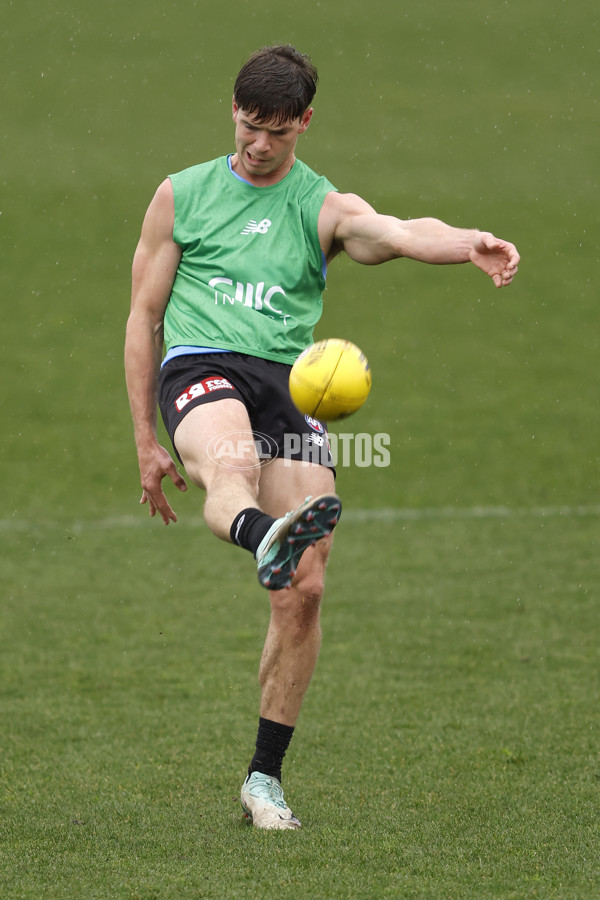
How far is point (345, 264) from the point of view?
24.4 metres

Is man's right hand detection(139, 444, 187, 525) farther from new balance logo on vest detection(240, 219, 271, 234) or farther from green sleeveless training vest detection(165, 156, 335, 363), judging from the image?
new balance logo on vest detection(240, 219, 271, 234)

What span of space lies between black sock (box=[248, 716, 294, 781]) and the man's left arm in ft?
6.69

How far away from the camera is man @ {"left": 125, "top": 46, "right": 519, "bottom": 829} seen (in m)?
5.00

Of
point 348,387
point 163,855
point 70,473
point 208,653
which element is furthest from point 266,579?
point 70,473

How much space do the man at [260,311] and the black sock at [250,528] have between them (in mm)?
375

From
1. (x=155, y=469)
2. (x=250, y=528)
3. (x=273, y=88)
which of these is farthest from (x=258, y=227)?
(x=250, y=528)

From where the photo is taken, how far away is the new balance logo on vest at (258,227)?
5.30m

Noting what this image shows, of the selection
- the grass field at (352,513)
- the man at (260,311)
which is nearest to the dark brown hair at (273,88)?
the man at (260,311)

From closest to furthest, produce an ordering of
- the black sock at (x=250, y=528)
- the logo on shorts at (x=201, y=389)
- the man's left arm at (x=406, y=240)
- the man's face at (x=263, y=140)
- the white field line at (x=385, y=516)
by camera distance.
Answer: the black sock at (x=250, y=528)
the man's left arm at (x=406, y=240)
the logo on shorts at (x=201, y=389)
the man's face at (x=263, y=140)
the white field line at (x=385, y=516)

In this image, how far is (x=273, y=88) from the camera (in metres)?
5.02

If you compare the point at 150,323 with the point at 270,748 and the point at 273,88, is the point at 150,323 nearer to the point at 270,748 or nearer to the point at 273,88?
the point at 273,88

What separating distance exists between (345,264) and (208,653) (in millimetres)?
16448

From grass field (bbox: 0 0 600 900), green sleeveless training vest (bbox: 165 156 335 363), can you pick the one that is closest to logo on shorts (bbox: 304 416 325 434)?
green sleeveless training vest (bbox: 165 156 335 363)

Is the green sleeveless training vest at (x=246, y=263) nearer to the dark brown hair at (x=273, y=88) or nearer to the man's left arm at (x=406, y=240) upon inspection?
the man's left arm at (x=406, y=240)
